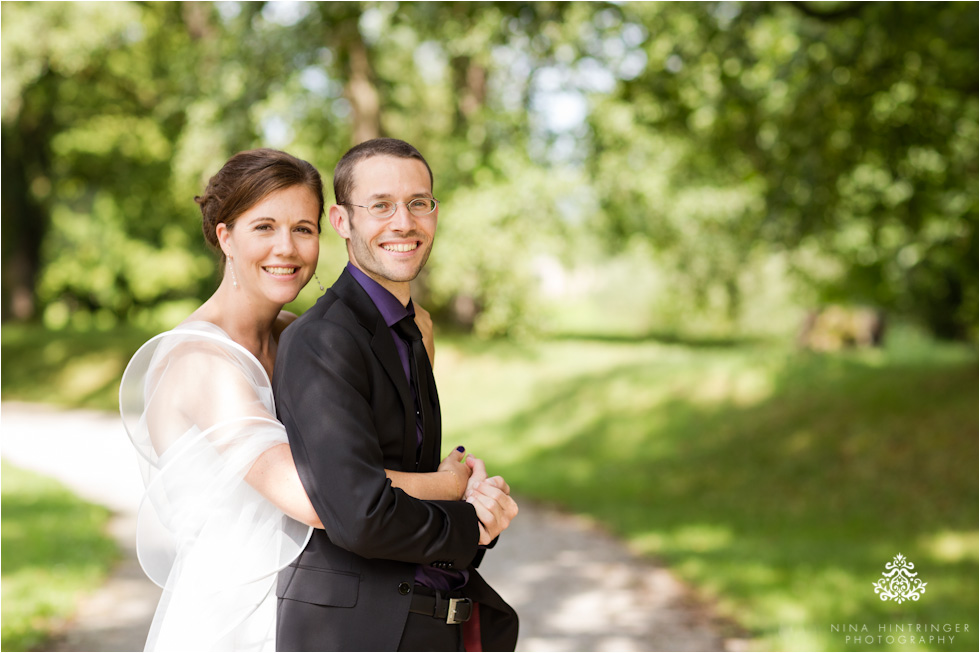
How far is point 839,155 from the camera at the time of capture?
10.6 m

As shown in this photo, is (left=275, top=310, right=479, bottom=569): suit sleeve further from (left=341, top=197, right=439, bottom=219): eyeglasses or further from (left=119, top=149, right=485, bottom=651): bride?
(left=341, top=197, right=439, bottom=219): eyeglasses

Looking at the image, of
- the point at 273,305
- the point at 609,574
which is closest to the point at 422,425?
the point at 273,305

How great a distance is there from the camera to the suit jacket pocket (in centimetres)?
237

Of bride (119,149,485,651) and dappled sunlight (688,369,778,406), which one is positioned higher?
dappled sunlight (688,369,778,406)

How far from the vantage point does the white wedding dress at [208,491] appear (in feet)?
8.16

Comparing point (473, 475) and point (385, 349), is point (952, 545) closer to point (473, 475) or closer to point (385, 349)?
point (473, 475)

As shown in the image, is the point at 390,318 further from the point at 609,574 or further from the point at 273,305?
the point at 609,574

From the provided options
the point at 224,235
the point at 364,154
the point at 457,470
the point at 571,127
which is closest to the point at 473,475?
the point at 457,470

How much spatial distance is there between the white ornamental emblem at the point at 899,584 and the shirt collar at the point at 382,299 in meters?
6.37

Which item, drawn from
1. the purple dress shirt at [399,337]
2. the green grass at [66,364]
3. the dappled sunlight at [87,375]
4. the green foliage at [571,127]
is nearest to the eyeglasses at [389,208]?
the purple dress shirt at [399,337]

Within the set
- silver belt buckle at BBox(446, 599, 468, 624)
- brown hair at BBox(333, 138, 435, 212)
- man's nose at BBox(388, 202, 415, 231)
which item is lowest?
silver belt buckle at BBox(446, 599, 468, 624)

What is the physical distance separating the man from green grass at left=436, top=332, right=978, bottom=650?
4.71 metres

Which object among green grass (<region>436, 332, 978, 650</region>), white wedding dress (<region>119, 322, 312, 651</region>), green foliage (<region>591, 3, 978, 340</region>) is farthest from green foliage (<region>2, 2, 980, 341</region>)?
white wedding dress (<region>119, 322, 312, 651</region>)

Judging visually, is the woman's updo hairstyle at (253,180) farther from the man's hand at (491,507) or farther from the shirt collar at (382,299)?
the man's hand at (491,507)
